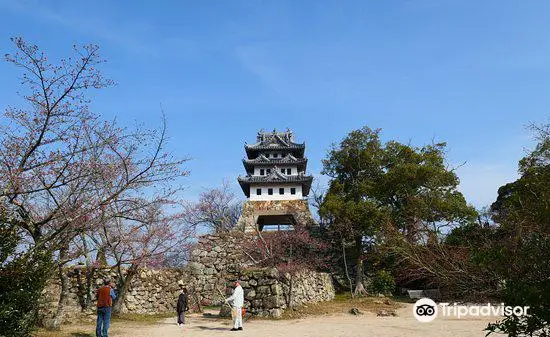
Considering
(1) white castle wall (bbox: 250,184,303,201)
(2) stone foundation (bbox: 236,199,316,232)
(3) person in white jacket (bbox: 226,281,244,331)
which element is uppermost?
(1) white castle wall (bbox: 250,184,303,201)

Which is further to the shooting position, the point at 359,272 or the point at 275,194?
the point at 275,194

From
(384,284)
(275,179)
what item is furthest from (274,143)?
(384,284)

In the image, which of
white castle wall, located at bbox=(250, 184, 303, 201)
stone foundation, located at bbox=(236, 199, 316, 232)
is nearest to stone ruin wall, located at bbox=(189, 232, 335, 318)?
stone foundation, located at bbox=(236, 199, 316, 232)

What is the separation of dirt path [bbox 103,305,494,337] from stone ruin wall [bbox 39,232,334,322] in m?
1.21

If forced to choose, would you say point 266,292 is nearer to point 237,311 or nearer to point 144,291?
point 237,311

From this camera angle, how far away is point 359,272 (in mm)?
21266

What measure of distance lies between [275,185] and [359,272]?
470 inches

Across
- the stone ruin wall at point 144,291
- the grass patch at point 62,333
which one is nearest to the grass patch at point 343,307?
the grass patch at point 62,333

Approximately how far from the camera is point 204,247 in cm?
2155

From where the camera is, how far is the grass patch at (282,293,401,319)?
13.7m

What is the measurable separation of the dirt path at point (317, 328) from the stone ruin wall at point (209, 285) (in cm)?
121

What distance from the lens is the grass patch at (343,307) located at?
13.7 m

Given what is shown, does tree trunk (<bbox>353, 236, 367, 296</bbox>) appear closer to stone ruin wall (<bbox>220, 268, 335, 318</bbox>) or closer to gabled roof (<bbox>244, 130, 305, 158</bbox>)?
stone ruin wall (<bbox>220, 268, 335, 318</bbox>)

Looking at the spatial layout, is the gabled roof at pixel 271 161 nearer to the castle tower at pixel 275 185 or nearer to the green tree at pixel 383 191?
the castle tower at pixel 275 185
